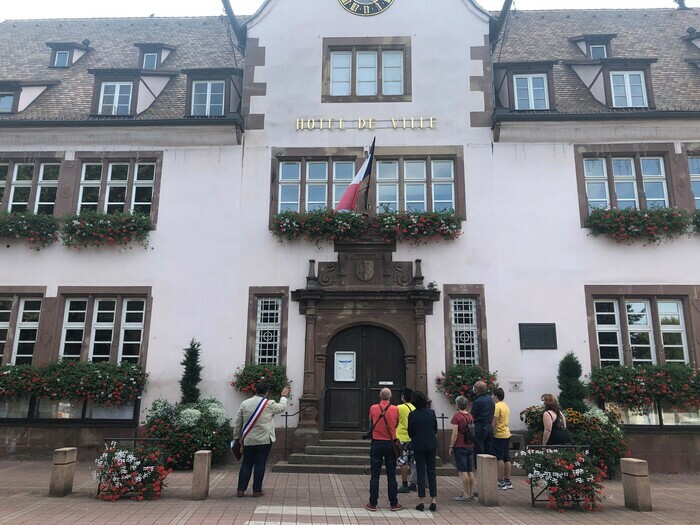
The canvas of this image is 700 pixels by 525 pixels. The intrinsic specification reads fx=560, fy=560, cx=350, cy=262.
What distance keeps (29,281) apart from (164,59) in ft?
26.5

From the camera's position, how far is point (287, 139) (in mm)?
14539

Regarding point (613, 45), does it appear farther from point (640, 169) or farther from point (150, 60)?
point (150, 60)

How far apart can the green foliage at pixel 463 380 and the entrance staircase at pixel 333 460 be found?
59.8 inches

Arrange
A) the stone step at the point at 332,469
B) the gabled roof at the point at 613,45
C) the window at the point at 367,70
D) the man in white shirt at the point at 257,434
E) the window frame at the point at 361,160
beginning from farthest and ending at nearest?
the gabled roof at the point at 613,45, the window at the point at 367,70, the window frame at the point at 361,160, the stone step at the point at 332,469, the man in white shirt at the point at 257,434

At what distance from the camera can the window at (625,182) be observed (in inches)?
544

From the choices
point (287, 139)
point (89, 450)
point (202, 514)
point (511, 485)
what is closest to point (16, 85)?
point (287, 139)

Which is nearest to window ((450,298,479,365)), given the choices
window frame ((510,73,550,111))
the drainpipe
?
window frame ((510,73,550,111))

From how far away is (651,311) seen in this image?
13.2m

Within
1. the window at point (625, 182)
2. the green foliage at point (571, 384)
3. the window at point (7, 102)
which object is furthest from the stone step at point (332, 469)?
the window at point (7, 102)

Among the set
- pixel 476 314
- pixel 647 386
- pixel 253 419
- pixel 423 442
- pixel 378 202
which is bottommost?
pixel 423 442

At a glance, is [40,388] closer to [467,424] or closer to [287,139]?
[287,139]

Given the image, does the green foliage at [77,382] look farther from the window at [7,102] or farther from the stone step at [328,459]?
the window at [7,102]

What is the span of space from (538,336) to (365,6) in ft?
32.5

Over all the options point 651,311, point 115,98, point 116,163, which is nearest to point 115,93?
point 115,98
